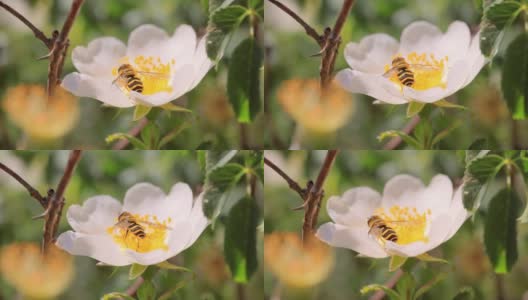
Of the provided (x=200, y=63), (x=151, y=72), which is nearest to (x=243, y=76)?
(x=200, y=63)

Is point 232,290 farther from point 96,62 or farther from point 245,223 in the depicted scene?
point 96,62

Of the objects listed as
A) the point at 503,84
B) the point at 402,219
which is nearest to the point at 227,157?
the point at 402,219

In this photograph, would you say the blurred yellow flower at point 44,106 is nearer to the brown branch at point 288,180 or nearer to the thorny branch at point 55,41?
the thorny branch at point 55,41

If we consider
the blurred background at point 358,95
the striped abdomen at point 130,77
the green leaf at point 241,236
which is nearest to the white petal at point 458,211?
the blurred background at point 358,95

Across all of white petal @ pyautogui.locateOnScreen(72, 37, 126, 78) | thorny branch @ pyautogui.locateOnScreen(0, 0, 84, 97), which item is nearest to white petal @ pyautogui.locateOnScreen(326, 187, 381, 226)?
white petal @ pyautogui.locateOnScreen(72, 37, 126, 78)

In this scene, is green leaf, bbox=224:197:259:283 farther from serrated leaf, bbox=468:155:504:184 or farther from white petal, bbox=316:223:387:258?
serrated leaf, bbox=468:155:504:184

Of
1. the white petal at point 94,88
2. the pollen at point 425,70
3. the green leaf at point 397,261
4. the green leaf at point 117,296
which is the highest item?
the pollen at point 425,70
